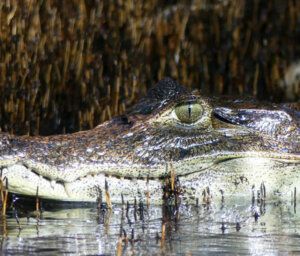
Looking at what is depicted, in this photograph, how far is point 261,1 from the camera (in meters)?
9.34

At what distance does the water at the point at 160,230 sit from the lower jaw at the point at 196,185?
0.09 metres

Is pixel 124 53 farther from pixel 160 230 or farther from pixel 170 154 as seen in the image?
pixel 160 230

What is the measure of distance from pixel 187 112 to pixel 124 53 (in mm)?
2592

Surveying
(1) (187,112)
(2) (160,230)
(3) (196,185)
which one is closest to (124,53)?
(1) (187,112)

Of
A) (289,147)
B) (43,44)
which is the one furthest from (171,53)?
(289,147)

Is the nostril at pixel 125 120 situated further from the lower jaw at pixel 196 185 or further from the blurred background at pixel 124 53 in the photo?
the blurred background at pixel 124 53

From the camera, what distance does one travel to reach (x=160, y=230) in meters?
4.01

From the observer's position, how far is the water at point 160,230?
3473 mm

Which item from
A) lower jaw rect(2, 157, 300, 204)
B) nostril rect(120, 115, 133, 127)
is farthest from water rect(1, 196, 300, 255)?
nostril rect(120, 115, 133, 127)

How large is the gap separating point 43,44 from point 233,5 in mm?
3293

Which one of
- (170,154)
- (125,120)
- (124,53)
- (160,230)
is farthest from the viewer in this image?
(124,53)

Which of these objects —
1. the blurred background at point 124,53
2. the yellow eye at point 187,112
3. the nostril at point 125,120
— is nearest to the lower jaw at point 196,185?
the yellow eye at point 187,112

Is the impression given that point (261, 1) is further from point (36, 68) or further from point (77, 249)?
point (77, 249)

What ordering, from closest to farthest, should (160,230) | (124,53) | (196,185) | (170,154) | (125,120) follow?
(160,230), (170,154), (196,185), (125,120), (124,53)
